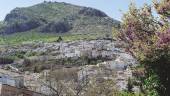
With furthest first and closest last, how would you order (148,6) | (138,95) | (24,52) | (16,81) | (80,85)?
(24,52) → (16,81) → (80,85) → (138,95) → (148,6)

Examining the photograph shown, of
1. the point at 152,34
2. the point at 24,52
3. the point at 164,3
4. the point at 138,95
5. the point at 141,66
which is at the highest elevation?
the point at 164,3

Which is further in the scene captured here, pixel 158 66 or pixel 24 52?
pixel 24 52

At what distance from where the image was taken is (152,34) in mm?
17016

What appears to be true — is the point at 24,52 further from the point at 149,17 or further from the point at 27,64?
the point at 149,17

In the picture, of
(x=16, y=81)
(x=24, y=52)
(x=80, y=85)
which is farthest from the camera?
(x=24, y=52)

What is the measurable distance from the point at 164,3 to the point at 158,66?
2.10 meters

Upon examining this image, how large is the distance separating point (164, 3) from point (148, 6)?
108 centimetres

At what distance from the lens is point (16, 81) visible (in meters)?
80.8

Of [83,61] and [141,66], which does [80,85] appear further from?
[83,61]

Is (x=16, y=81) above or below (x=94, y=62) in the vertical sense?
above

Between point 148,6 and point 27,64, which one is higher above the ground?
point 148,6

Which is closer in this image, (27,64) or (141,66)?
(141,66)

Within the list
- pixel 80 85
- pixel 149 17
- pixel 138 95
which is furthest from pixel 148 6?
pixel 80 85

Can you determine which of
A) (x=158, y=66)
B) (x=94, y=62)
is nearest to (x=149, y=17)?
(x=158, y=66)
